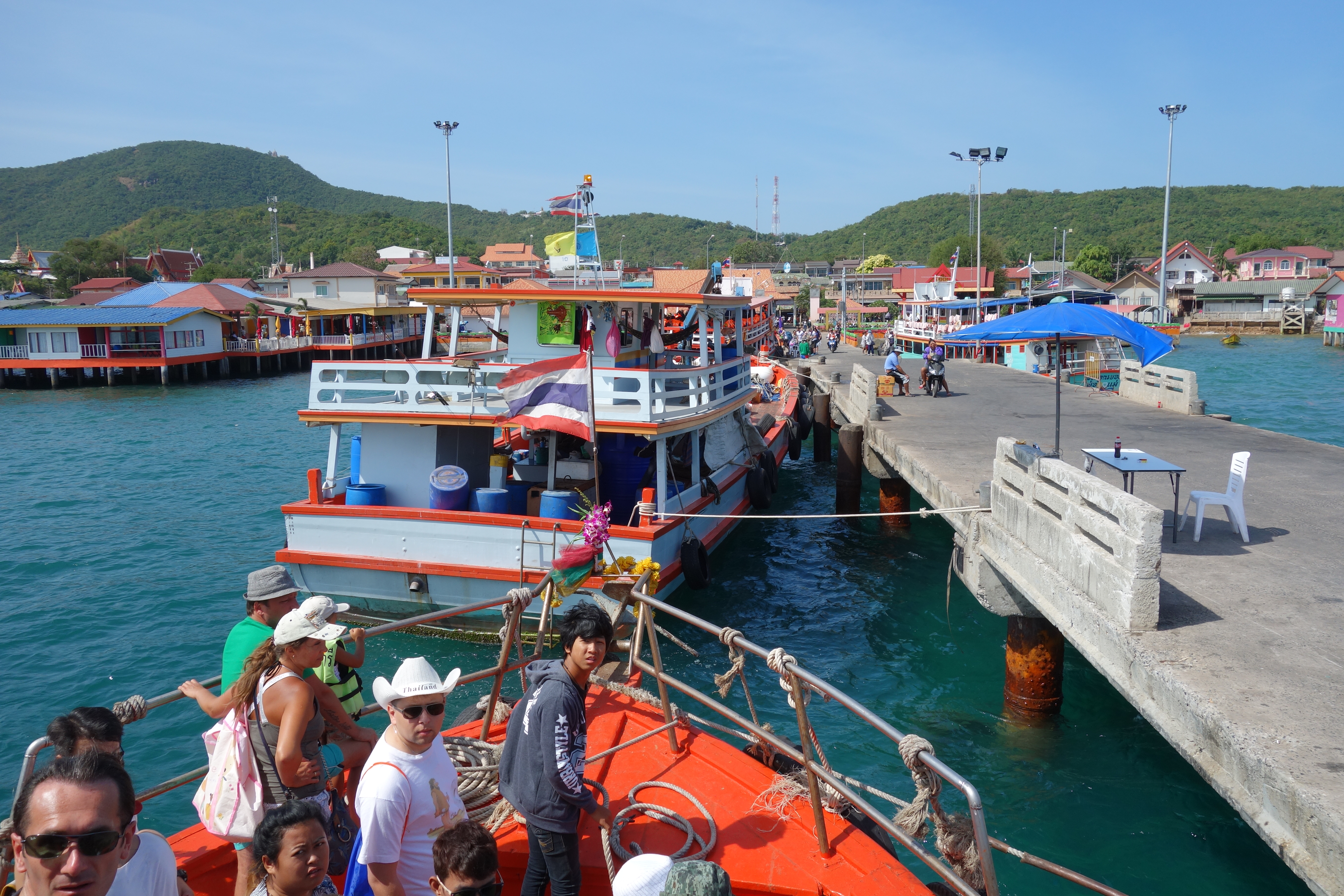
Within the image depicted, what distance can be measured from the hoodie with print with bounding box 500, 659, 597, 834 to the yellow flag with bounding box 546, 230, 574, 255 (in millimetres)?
10940

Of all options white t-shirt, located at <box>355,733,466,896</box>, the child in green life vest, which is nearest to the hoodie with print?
white t-shirt, located at <box>355,733,466,896</box>

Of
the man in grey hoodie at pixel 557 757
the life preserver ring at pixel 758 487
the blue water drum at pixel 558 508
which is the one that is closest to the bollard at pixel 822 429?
the life preserver ring at pixel 758 487

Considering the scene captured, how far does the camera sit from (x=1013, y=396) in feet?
70.7

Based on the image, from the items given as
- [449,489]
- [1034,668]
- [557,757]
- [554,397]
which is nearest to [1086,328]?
[1034,668]

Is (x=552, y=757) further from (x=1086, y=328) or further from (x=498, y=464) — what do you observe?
(x=1086, y=328)

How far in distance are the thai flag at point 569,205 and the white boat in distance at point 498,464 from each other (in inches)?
72.3

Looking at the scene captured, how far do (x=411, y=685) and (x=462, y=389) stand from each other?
307 inches

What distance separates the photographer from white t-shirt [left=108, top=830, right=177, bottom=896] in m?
2.73

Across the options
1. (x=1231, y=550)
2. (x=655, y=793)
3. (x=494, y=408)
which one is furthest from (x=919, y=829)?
(x=494, y=408)

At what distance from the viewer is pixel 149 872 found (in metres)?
2.79

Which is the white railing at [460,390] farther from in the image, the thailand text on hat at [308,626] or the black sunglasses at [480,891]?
the black sunglasses at [480,891]

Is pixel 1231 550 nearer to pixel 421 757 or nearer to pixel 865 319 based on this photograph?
pixel 421 757

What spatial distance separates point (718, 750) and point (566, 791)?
6.70ft

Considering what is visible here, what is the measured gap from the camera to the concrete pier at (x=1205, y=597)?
4582mm
